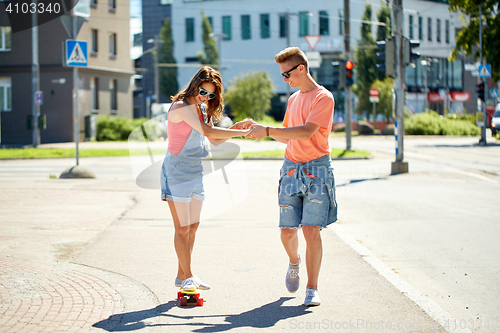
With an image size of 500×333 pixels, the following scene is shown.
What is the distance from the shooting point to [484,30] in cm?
2998

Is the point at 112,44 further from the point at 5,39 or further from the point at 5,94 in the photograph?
the point at 5,94

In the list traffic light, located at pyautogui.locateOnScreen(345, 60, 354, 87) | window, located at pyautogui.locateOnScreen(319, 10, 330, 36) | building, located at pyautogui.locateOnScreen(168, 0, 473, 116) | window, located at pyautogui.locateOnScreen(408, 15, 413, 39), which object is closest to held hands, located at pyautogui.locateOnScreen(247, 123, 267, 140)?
traffic light, located at pyautogui.locateOnScreen(345, 60, 354, 87)

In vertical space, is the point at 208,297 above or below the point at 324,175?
below

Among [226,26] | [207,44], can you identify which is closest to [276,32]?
[226,26]

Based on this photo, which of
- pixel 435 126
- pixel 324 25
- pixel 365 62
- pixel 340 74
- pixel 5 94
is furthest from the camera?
pixel 324 25

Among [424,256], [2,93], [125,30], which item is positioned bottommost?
[424,256]

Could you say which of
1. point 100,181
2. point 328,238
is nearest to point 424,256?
point 328,238

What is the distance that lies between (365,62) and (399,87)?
36.8 m

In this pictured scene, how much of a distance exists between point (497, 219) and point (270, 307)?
531 cm

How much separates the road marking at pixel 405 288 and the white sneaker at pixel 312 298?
2.48 feet

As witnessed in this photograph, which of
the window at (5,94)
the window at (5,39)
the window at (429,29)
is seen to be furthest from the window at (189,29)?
the window at (5,94)

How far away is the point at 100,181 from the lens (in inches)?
552

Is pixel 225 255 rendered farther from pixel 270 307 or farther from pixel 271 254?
pixel 270 307

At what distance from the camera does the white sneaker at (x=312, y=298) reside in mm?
4535
